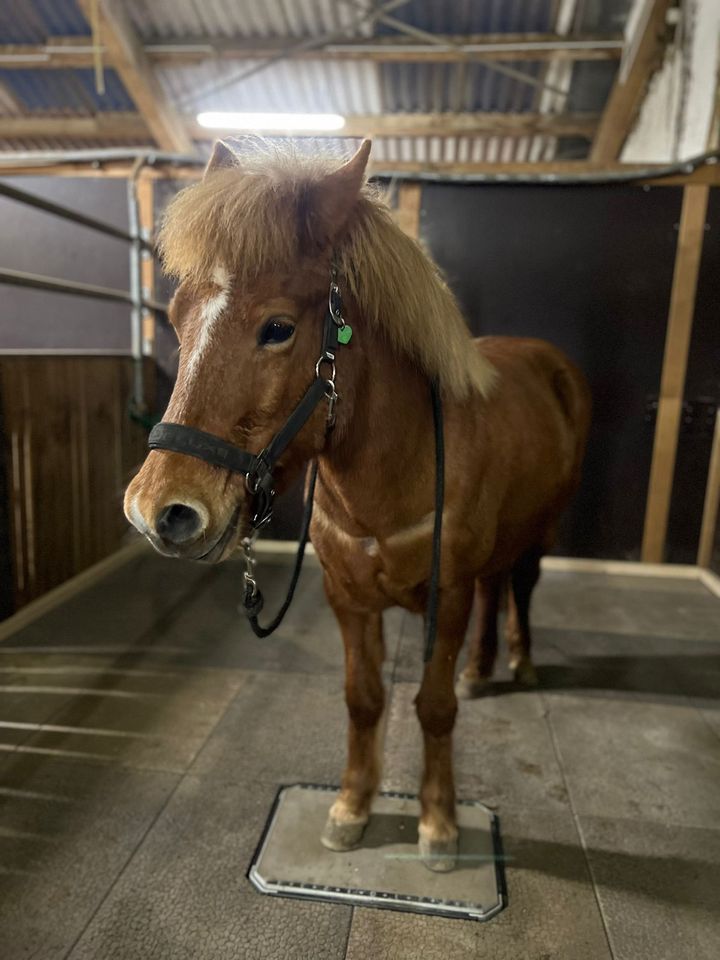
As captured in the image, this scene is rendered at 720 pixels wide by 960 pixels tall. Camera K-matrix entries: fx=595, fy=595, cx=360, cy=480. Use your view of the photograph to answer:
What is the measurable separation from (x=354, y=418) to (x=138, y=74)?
4454 millimetres

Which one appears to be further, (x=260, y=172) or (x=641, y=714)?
(x=641, y=714)

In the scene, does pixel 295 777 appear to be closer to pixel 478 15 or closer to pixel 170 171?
pixel 170 171

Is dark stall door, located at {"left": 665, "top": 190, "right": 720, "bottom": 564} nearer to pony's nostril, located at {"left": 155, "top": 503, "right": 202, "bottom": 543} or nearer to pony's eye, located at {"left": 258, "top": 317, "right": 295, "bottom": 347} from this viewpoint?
pony's eye, located at {"left": 258, "top": 317, "right": 295, "bottom": 347}

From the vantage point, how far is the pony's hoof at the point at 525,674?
92.7 inches

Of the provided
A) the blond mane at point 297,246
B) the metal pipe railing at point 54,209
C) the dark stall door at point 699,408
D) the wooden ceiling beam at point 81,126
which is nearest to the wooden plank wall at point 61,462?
the metal pipe railing at point 54,209

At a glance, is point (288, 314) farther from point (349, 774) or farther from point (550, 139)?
point (550, 139)

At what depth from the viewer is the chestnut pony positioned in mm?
985

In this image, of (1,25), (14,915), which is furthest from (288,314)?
(1,25)

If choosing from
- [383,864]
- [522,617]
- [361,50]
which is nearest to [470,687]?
[522,617]

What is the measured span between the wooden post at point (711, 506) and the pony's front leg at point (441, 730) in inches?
102

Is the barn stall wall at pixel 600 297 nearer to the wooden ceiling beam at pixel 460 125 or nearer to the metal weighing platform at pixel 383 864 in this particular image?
the wooden ceiling beam at pixel 460 125

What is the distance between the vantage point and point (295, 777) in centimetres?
180

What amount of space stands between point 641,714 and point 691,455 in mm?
1898

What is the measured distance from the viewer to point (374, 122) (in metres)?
4.96
